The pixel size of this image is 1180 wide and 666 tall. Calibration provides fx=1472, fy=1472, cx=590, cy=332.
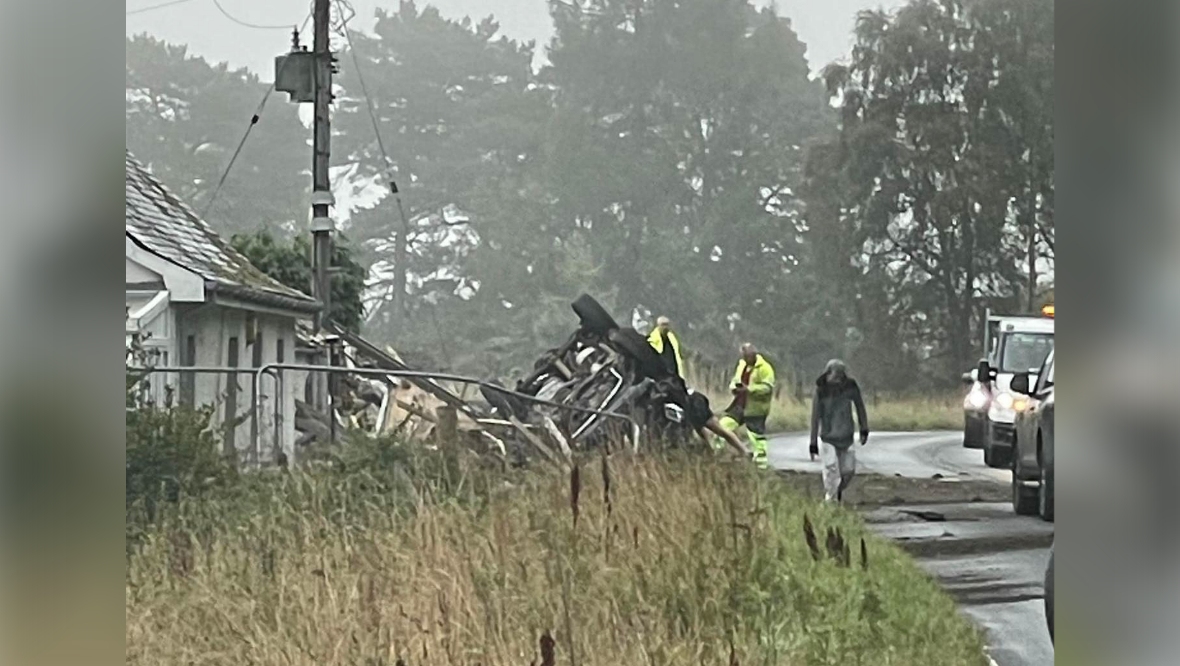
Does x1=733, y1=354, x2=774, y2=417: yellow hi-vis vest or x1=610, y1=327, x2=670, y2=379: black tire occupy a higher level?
x1=610, y1=327, x2=670, y2=379: black tire

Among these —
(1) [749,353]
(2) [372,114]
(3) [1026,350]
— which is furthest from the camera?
(2) [372,114]

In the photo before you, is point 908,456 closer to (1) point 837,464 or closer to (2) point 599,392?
(1) point 837,464

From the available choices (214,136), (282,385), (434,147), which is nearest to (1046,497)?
(434,147)

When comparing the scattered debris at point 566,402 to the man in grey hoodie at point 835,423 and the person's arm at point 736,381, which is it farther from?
the man in grey hoodie at point 835,423

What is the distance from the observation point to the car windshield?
4.01 m

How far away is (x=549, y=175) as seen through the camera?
4203 mm

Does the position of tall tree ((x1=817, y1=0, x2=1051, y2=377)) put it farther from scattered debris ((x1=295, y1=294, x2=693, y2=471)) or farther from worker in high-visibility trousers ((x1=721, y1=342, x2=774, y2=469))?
scattered debris ((x1=295, y1=294, x2=693, y2=471))

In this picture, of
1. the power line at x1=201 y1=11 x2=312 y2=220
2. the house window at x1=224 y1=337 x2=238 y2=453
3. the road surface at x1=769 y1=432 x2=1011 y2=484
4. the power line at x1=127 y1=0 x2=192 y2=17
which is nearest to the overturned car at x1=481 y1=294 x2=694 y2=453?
the road surface at x1=769 y1=432 x2=1011 y2=484

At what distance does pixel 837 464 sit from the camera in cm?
412

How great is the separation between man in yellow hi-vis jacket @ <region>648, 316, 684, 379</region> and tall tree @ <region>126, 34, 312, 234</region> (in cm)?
108

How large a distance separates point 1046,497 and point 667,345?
1.12 meters

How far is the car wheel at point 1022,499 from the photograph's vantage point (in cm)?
408

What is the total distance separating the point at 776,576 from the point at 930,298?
0.90m
